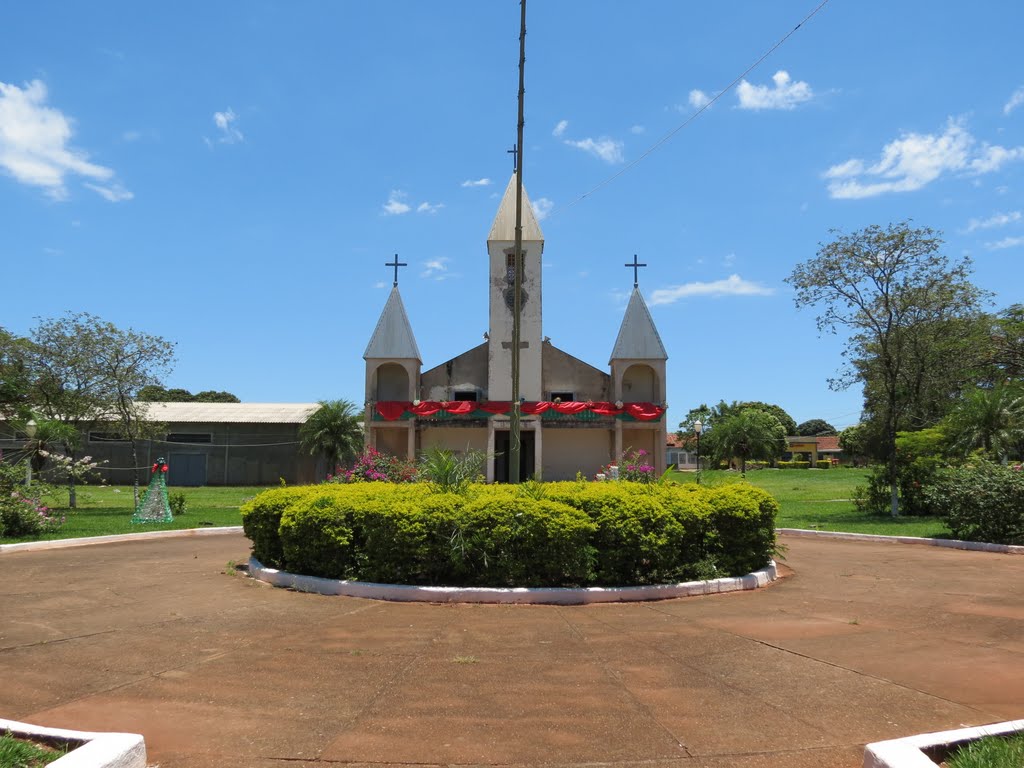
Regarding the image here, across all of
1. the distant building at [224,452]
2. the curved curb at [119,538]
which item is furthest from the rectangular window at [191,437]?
the curved curb at [119,538]

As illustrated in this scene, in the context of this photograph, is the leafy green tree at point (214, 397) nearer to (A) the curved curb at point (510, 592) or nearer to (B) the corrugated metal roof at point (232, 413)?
(B) the corrugated metal roof at point (232, 413)

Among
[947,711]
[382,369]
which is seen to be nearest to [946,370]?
[382,369]

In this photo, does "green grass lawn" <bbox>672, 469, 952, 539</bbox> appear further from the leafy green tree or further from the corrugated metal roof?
the leafy green tree

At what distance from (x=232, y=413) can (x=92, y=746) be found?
44265 millimetres

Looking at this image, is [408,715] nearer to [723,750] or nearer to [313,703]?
[313,703]

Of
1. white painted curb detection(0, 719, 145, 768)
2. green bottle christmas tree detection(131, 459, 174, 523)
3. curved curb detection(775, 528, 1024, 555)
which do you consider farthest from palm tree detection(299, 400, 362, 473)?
white painted curb detection(0, 719, 145, 768)

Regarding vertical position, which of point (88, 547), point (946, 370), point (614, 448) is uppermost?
point (946, 370)

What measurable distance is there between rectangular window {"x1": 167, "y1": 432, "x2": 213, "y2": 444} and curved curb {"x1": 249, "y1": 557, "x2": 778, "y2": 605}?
38.1 m

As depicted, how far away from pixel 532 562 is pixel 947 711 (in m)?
4.45

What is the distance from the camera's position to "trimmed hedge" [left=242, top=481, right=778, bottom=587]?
26.8 feet

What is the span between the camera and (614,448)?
2934 centimetres

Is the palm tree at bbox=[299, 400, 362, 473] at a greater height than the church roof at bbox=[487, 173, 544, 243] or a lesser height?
lesser

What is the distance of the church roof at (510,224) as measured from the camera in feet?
98.1

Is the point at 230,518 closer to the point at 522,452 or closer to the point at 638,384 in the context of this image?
the point at 522,452
